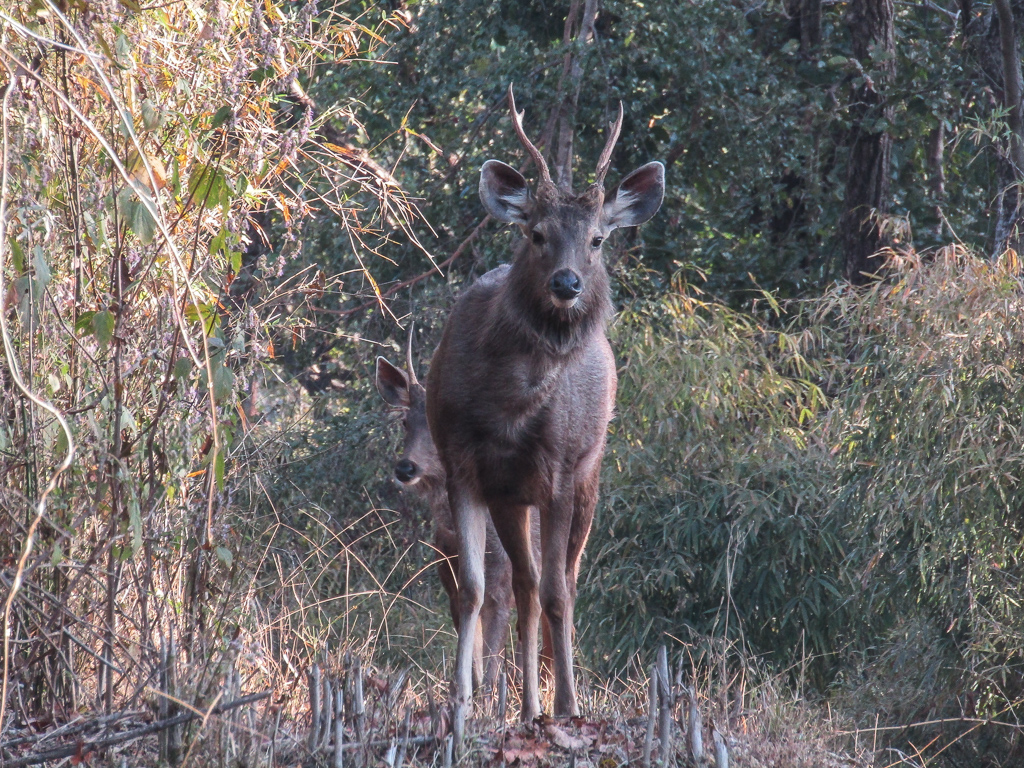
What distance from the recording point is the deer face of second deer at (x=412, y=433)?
29.2ft

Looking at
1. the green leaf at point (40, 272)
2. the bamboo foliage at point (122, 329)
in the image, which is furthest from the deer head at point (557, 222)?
the green leaf at point (40, 272)

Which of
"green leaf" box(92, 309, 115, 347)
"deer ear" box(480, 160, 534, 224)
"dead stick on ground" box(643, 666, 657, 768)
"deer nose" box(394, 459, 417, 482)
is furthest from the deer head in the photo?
"deer nose" box(394, 459, 417, 482)

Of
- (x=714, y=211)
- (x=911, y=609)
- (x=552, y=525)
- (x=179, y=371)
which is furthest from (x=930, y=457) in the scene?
(x=714, y=211)

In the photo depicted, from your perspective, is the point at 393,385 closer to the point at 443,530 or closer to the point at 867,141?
the point at 443,530

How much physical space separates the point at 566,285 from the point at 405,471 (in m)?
3.47

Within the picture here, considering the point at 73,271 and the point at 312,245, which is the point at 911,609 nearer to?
the point at 73,271

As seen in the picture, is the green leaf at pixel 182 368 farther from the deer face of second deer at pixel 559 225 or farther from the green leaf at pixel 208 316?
the deer face of second deer at pixel 559 225

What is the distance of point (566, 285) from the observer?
5.68m

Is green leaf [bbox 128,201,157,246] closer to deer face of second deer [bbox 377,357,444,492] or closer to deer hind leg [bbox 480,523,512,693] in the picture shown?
deer hind leg [bbox 480,523,512,693]

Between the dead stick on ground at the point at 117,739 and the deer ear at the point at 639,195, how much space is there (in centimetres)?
313

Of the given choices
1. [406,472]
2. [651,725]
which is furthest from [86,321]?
[406,472]

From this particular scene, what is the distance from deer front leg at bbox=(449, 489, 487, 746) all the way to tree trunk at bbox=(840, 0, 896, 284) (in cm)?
824

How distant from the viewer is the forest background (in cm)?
476

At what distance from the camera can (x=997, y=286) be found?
8.04 metres
